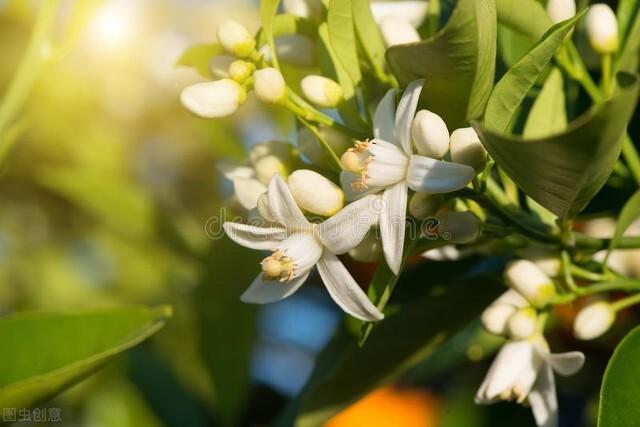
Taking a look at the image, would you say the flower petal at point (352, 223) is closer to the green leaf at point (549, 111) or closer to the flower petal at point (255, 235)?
the flower petal at point (255, 235)

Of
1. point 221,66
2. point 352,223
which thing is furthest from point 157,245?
point 352,223

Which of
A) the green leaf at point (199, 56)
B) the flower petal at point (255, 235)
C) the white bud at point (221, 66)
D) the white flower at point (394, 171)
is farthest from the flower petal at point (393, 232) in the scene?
the green leaf at point (199, 56)

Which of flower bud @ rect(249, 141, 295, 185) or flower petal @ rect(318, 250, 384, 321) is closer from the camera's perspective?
flower petal @ rect(318, 250, 384, 321)

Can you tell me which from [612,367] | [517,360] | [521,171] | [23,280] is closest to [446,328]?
[517,360]

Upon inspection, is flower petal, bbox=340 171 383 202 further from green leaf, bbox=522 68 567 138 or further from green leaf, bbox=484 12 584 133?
green leaf, bbox=522 68 567 138

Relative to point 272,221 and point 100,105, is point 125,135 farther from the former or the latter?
point 272,221

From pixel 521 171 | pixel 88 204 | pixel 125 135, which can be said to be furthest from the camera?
pixel 125 135

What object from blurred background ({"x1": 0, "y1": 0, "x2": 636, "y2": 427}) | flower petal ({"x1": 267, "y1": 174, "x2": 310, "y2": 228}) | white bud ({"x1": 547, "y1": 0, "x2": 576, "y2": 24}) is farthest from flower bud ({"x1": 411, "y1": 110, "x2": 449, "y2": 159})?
blurred background ({"x1": 0, "y1": 0, "x2": 636, "y2": 427})
